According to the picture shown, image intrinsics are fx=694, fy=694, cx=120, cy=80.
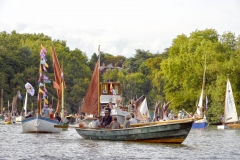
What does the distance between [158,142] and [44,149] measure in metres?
7.84

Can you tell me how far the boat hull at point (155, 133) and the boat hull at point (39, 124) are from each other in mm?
11566

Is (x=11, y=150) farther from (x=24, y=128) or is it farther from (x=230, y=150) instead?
(x=24, y=128)

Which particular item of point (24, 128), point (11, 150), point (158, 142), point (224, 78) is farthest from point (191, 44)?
point (11, 150)

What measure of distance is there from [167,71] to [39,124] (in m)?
47.0

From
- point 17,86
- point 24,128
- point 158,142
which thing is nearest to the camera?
point 158,142

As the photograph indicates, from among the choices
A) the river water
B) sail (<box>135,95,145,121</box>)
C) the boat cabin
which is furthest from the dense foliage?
the river water

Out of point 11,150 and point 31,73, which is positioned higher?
point 31,73

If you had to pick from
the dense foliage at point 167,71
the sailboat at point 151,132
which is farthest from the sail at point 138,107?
the sailboat at point 151,132

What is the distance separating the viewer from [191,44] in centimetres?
9981

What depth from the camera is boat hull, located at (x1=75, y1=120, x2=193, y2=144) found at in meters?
41.3

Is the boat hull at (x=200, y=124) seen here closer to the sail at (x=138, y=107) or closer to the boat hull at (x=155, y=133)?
the sail at (x=138, y=107)

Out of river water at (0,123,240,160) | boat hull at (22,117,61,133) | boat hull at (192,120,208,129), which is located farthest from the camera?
boat hull at (192,120,208,129)

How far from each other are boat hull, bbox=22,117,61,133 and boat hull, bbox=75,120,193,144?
11566mm

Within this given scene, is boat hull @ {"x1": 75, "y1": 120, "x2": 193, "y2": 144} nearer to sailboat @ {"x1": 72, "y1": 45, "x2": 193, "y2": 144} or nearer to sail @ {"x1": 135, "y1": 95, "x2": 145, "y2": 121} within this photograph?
sailboat @ {"x1": 72, "y1": 45, "x2": 193, "y2": 144}
